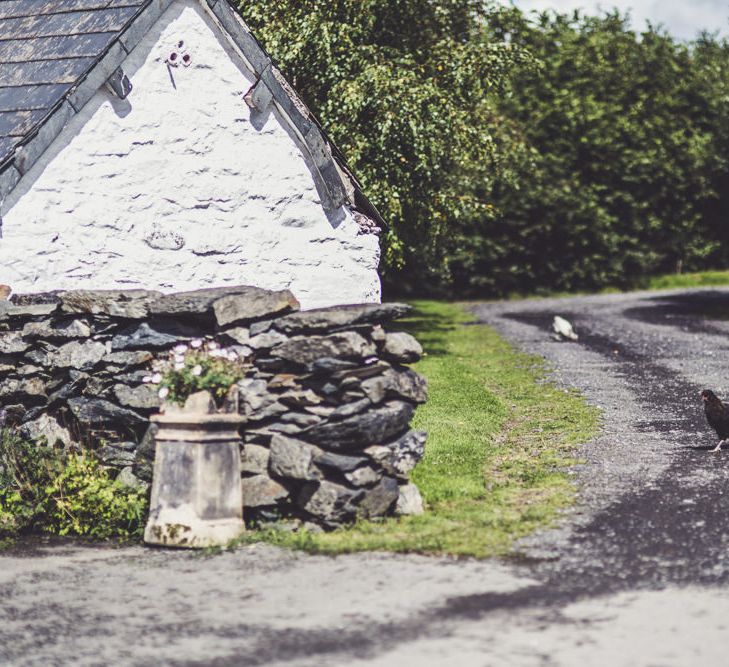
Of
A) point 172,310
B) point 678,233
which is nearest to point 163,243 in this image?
point 172,310

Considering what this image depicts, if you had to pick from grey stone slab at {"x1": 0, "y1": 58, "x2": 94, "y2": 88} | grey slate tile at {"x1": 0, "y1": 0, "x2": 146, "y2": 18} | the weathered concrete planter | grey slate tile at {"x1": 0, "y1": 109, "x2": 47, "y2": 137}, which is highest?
grey slate tile at {"x1": 0, "y1": 0, "x2": 146, "y2": 18}

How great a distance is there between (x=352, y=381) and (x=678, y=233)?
29088 millimetres

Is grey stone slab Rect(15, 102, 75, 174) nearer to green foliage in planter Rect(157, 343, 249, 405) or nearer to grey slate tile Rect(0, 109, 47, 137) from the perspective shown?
grey slate tile Rect(0, 109, 47, 137)

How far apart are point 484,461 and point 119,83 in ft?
16.4

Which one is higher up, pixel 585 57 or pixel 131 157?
pixel 585 57

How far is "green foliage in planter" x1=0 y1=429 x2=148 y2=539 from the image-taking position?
8.52 metres

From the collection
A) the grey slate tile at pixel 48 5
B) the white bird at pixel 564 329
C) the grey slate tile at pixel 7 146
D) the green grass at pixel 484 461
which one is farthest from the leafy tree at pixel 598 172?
the grey slate tile at pixel 7 146

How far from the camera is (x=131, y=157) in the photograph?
999cm

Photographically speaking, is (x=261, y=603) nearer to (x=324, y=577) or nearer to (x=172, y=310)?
(x=324, y=577)

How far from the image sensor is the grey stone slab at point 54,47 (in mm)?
10195

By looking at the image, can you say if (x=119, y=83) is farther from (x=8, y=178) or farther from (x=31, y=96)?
(x=8, y=178)

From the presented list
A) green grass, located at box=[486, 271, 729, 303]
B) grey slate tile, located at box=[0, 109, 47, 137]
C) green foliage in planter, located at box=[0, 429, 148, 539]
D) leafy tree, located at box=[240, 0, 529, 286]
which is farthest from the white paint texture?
green grass, located at box=[486, 271, 729, 303]

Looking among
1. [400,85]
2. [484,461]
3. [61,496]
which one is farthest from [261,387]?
[400,85]

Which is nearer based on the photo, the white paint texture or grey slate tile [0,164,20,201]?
grey slate tile [0,164,20,201]
